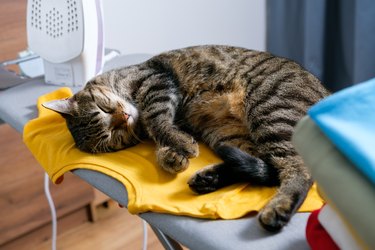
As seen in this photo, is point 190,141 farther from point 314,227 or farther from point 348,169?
point 348,169

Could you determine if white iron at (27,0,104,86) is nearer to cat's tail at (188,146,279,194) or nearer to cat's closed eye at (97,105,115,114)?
cat's closed eye at (97,105,115,114)

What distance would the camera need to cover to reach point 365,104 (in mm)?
517

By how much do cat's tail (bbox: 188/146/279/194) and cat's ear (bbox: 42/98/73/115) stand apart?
16.6 inches

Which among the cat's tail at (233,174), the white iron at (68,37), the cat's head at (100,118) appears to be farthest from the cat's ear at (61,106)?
the cat's tail at (233,174)

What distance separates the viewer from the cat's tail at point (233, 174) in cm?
82

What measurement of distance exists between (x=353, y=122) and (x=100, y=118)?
0.78 meters

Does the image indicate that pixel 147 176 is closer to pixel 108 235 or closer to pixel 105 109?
pixel 105 109

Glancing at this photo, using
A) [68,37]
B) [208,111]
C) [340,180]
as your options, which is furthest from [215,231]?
[68,37]

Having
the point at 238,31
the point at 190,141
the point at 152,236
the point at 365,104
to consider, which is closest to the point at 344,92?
the point at 365,104

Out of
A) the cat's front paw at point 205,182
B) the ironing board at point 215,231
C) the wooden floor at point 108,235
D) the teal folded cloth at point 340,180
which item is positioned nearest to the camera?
the teal folded cloth at point 340,180

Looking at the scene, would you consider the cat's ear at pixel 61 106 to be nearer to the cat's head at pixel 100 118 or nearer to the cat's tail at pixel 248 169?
the cat's head at pixel 100 118

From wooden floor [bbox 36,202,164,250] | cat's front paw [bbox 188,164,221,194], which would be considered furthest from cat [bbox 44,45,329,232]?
wooden floor [bbox 36,202,164,250]

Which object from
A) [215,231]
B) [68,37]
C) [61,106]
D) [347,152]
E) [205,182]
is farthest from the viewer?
[68,37]

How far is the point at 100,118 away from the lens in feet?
3.83
